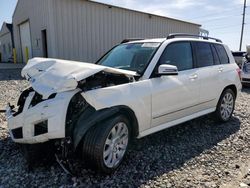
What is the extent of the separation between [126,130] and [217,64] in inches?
107

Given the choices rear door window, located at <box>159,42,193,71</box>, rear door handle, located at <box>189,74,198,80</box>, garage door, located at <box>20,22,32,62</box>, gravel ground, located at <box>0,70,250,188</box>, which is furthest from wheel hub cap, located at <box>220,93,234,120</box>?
garage door, located at <box>20,22,32,62</box>

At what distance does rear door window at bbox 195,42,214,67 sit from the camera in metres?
4.58

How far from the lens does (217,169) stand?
3346 mm

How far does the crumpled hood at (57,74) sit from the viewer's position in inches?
111

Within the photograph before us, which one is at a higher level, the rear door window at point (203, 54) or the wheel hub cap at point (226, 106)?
the rear door window at point (203, 54)

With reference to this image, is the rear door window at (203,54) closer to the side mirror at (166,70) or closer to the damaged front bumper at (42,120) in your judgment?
the side mirror at (166,70)

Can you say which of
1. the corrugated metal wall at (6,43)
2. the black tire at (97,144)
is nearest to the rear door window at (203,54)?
the black tire at (97,144)

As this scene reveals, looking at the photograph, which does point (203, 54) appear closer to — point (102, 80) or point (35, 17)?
point (102, 80)

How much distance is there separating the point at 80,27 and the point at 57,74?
11.5m

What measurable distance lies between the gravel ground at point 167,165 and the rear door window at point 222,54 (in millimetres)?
1488

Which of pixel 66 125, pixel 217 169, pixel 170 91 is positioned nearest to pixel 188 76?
pixel 170 91

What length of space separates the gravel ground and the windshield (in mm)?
1244

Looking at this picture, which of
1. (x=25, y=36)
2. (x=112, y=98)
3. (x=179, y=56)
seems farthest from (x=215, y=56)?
(x=25, y=36)

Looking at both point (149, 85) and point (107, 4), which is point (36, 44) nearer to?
point (107, 4)
